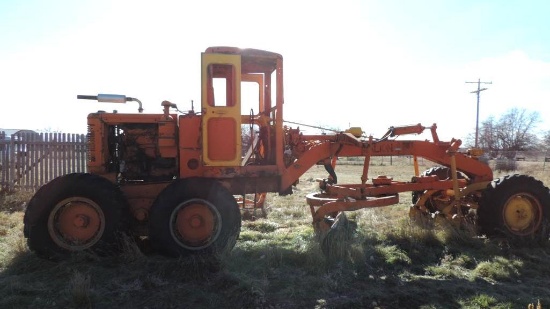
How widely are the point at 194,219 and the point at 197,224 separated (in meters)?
0.08

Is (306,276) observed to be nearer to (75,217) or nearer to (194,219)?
(194,219)

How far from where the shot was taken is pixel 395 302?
4.37 m

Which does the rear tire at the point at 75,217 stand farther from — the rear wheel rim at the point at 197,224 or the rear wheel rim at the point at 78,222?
the rear wheel rim at the point at 197,224

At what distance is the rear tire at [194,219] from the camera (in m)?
5.46

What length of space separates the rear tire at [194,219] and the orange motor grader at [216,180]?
0.01 m

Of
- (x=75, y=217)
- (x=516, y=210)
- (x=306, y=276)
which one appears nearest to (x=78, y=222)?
(x=75, y=217)

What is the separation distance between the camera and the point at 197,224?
5.64 metres

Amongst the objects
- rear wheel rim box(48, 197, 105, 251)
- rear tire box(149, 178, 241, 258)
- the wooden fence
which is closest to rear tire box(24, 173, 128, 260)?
rear wheel rim box(48, 197, 105, 251)

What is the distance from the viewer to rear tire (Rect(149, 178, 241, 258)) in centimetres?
546

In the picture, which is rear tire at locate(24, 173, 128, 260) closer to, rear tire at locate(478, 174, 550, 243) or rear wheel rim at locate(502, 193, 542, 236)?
rear tire at locate(478, 174, 550, 243)

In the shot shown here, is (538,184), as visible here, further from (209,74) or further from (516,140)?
(516,140)

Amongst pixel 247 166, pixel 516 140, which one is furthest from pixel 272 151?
pixel 516 140

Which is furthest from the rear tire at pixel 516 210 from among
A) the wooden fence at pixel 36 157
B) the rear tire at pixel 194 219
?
the wooden fence at pixel 36 157

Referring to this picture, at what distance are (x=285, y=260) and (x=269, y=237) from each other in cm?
153
